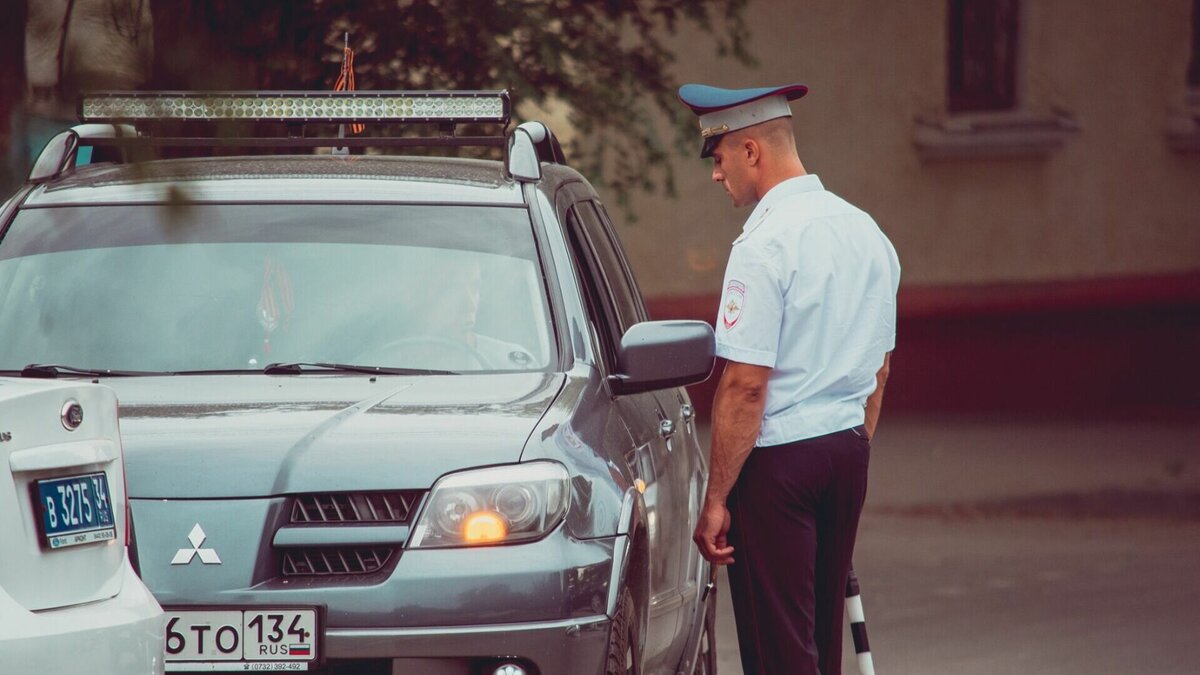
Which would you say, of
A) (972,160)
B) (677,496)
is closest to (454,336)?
(677,496)

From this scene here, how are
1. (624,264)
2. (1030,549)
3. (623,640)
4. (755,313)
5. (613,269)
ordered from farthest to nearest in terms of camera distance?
(1030,549)
(624,264)
(613,269)
(755,313)
(623,640)

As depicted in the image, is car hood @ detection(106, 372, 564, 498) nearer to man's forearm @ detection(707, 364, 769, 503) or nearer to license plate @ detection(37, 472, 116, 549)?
man's forearm @ detection(707, 364, 769, 503)

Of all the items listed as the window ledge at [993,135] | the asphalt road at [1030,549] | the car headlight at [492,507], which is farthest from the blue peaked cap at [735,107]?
the window ledge at [993,135]

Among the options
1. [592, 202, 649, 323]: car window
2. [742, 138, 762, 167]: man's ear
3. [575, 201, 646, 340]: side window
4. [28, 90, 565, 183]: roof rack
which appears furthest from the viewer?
[592, 202, 649, 323]: car window

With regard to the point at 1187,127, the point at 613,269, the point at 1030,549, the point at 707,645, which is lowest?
the point at 1030,549

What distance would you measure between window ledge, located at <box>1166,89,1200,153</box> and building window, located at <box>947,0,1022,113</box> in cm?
135

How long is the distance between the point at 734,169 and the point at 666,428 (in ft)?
2.76

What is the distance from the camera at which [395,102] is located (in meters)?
5.25

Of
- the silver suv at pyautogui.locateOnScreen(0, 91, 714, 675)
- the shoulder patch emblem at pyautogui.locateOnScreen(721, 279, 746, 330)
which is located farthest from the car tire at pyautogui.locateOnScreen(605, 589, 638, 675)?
the shoulder patch emblem at pyautogui.locateOnScreen(721, 279, 746, 330)

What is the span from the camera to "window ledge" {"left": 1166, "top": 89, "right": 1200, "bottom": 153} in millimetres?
16688

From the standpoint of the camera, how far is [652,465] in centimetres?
482

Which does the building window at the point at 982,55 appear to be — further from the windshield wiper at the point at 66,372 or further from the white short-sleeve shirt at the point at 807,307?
the windshield wiper at the point at 66,372

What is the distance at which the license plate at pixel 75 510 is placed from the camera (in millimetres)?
3115

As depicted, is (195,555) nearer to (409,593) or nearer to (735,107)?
(409,593)
